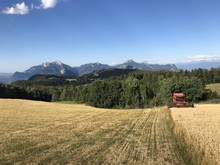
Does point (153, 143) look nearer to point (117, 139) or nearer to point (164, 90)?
point (117, 139)

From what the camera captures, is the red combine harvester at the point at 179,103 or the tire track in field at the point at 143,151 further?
the red combine harvester at the point at 179,103

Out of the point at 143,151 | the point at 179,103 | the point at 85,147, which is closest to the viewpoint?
the point at 143,151

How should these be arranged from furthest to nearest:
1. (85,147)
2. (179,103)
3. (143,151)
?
(179,103) < (85,147) < (143,151)

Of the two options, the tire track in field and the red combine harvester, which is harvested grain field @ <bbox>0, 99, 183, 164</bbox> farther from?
the red combine harvester

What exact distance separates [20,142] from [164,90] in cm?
9951

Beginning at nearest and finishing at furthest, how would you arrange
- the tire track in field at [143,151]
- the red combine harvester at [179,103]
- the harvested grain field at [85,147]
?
the harvested grain field at [85,147]
the tire track in field at [143,151]
the red combine harvester at [179,103]

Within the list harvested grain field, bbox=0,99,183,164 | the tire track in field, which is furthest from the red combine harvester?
the tire track in field

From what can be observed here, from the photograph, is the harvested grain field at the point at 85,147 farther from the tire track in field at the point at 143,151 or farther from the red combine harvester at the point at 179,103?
→ the red combine harvester at the point at 179,103

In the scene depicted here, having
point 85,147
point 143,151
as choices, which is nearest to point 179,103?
point 143,151

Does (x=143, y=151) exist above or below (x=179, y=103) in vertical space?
above

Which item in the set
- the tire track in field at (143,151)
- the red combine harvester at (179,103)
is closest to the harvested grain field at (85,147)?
the tire track in field at (143,151)

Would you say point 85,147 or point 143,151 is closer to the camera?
point 143,151

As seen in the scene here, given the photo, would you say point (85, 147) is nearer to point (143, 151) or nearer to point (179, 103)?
point (143, 151)

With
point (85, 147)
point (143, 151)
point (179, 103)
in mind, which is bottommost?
point (179, 103)
